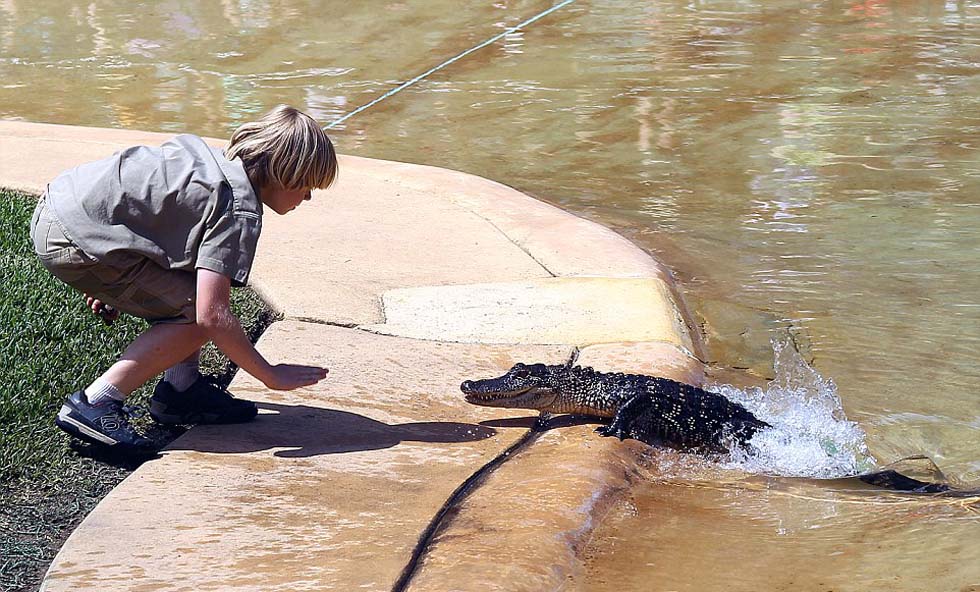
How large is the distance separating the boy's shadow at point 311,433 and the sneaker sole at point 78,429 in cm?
19

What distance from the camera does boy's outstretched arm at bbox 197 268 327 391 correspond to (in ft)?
10.7

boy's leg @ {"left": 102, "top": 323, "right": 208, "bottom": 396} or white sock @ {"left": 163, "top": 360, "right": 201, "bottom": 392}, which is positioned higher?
boy's leg @ {"left": 102, "top": 323, "right": 208, "bottom": 396}

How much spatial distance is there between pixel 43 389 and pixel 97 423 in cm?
57

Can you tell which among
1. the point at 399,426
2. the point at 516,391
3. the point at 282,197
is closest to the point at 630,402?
the point at 516,391

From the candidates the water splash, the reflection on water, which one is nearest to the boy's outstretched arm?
the reflection on water

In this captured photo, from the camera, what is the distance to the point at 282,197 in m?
3.45

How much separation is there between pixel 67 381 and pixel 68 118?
5.10 meters

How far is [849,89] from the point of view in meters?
9.05

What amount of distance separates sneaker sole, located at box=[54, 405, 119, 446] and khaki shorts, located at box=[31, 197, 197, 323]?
1.18 ft

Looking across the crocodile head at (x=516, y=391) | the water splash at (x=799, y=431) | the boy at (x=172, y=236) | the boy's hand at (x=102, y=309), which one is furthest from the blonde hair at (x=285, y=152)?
the water splash at (x=799, y=431)

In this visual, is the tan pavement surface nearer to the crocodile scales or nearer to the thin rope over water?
the crocodile scales

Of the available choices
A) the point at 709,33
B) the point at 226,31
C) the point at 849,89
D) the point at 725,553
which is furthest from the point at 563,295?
the point at 226,31

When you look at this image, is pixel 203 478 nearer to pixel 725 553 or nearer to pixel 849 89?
pixel 725 553

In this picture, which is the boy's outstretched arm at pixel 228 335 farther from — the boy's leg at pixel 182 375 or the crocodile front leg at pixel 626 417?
the crocodile front leg at pixel 626 417
